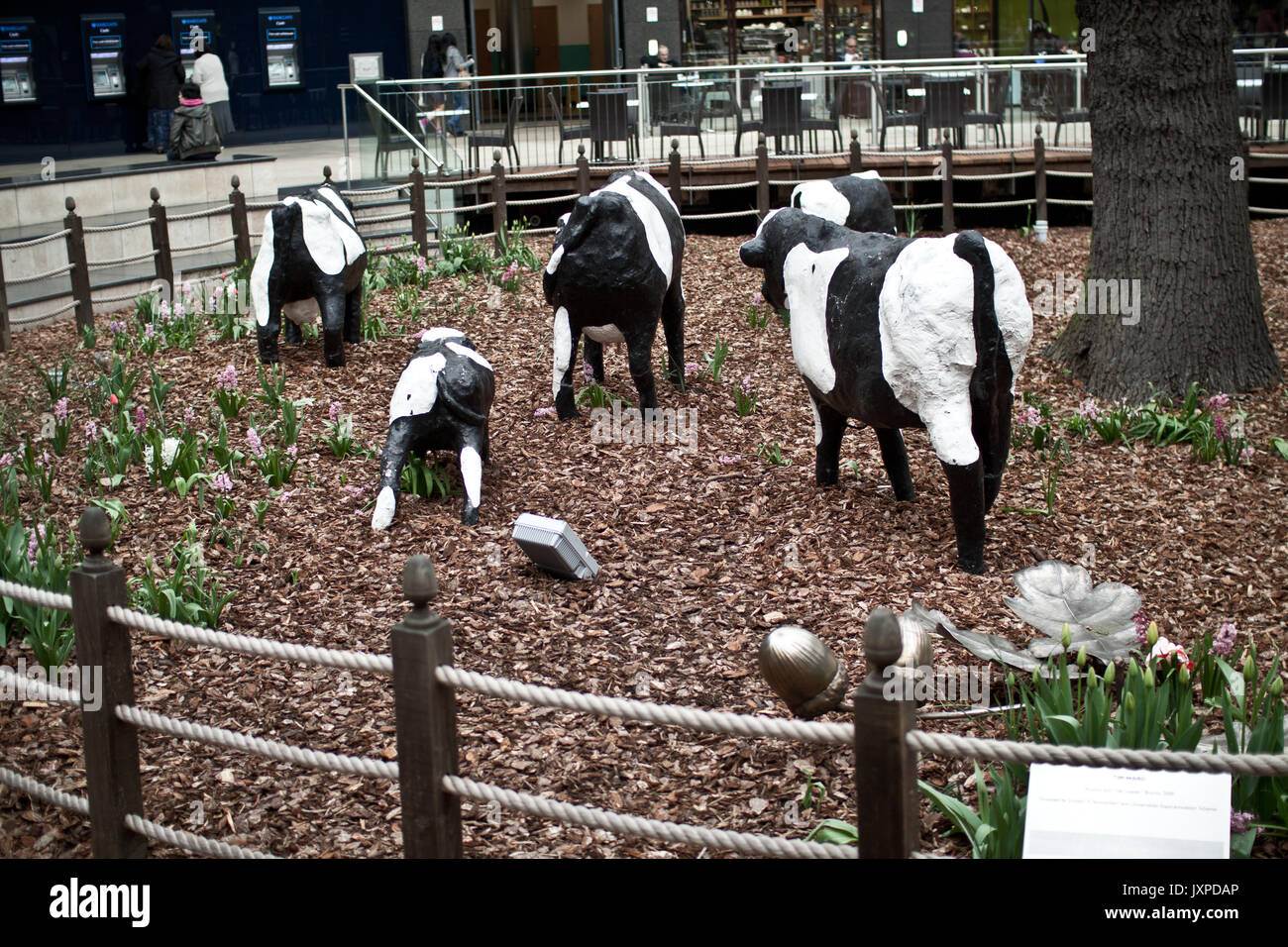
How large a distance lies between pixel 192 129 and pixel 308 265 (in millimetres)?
8223

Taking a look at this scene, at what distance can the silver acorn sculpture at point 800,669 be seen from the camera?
425cm

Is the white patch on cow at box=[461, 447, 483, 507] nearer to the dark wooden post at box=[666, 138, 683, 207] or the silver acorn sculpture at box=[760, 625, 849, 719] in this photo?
the silver acorn sculpture at box=[760, 625, 849, 719]

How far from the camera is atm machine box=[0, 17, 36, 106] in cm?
1819

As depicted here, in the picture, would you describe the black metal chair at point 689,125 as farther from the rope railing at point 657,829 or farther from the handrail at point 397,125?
the rope railing at point 657,829

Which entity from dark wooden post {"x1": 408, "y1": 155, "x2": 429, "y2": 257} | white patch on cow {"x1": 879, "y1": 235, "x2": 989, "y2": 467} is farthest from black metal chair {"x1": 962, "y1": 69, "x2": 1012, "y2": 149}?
white patch on cow {"x1": 879, "y1": 235, "x2": 989, "y2": 467}

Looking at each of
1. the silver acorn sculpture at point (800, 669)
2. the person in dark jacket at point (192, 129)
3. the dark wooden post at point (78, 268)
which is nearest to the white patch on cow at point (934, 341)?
the silver acorn sculpture at point (800, 669)

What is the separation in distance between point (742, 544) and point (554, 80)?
1068 cm

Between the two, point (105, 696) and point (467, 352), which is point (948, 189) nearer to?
point (467, 352)

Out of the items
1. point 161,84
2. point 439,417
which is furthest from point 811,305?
point 161,84

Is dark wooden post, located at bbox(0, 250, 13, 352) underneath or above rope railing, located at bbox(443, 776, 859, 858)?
above

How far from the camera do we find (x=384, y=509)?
6.24m

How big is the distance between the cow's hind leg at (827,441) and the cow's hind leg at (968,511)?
3.01 feet

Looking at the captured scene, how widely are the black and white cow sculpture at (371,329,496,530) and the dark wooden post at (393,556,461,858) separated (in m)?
3.09

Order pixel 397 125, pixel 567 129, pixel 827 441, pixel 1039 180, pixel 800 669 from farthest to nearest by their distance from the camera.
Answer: pixel 567 129, pixel 397 125, pixel 1039 180, pixel 827 441, pixel 800 669
